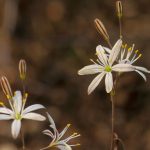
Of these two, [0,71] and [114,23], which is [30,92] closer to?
[0,71]

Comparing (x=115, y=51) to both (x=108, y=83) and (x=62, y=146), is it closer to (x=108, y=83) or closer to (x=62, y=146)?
(x=108, y=83)

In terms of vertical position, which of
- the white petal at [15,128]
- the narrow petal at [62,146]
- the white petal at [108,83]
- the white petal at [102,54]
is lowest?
the narrow petal at [62,146]

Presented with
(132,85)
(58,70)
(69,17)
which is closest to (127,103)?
(132,85)

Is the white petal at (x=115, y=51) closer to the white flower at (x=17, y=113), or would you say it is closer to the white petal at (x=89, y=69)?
the white petal at (x=89, y=69)

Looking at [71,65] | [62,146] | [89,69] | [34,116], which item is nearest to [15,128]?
[34,116]

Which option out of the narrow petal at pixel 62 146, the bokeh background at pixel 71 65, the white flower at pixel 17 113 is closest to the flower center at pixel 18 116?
the white flower at pixel 17 113

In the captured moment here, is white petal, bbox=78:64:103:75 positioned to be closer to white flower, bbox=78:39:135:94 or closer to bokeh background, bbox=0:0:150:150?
white flower, bbox=78:39:135:94
